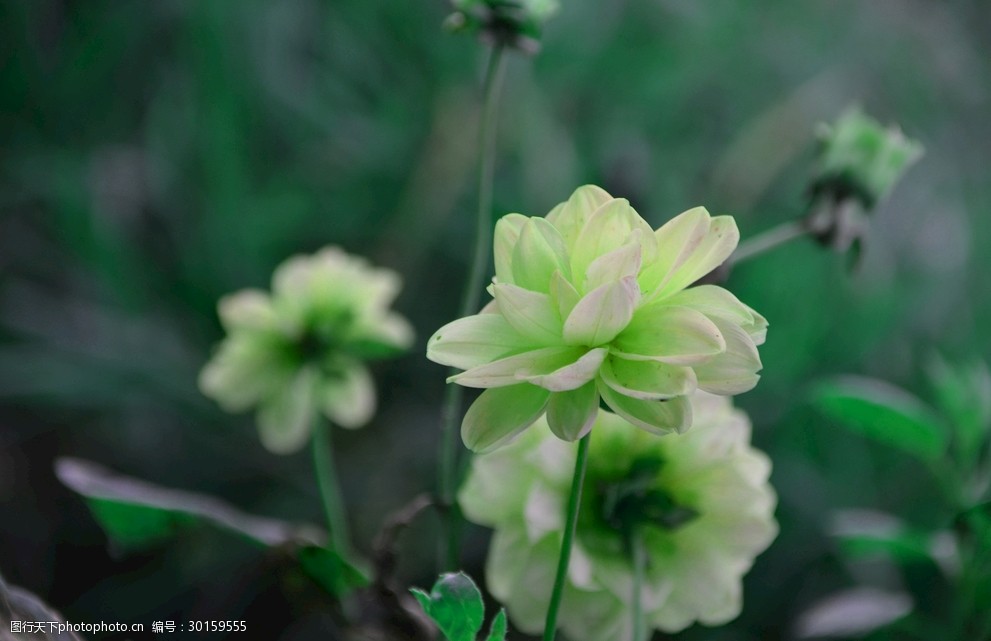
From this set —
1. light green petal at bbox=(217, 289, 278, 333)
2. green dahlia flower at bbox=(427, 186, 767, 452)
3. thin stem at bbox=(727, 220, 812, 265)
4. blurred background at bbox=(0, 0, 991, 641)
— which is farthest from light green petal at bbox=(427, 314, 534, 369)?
blurred background at bbox=(0, 0, 991, 641)

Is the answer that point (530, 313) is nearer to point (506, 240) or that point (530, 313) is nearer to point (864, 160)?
point (506, 240)

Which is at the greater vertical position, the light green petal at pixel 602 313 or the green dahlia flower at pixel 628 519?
the light green petal at pixel 602 313

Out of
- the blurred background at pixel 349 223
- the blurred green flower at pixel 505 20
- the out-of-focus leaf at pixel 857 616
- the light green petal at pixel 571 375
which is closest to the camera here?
the light green petal at pixel 571 375

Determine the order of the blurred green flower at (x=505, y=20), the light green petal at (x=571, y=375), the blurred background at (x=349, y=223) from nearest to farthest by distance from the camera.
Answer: the light green petal at (x=571, y=375) → the blurred green flower at (x=505, y=20) → the blurred background at (x=349, y=223)

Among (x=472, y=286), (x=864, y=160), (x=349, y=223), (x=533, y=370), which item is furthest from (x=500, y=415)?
(x=349, y=223)

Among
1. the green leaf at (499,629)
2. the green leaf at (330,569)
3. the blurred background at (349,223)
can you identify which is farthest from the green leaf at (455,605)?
the blurred background at (349,223)

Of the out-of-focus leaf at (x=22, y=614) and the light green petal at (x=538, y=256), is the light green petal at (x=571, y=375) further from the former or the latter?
the out-of-focus leaf at (x=22, y=614)

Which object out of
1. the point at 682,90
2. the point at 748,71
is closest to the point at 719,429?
the point at 682,90

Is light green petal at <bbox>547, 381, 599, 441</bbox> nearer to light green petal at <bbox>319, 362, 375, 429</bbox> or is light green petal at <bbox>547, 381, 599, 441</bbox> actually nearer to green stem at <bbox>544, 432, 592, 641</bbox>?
green stem at <bbox>544, 432, 592, 641</bbox>
